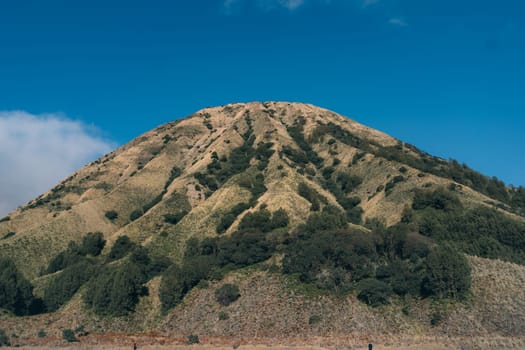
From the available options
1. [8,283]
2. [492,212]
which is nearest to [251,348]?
[8,283]

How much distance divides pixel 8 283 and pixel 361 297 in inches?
2353

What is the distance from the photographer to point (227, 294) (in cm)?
7662

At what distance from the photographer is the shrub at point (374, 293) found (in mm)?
70312

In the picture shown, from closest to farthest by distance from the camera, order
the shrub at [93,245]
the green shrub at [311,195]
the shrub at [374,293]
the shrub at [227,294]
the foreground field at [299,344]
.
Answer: the foreground field at [299,344] < the shrub at [374,293] < the shrub at [227,294] < the shrub at [93,245] < the green shrub at [311,195]

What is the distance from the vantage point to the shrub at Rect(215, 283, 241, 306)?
250 ft

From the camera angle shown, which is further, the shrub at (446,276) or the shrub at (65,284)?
the shrub at (65,284)

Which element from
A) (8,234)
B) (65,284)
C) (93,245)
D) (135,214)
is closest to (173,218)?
(135,214)

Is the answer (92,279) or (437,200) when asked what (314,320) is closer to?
(92,279)

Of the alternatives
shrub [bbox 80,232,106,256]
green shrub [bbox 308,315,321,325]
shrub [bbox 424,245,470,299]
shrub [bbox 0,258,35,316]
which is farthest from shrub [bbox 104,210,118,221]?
shrub [bbox 424,245,470,299]

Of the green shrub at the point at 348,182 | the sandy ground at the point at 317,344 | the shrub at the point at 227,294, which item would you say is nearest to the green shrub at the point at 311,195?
the green shrub at the point at 348,182

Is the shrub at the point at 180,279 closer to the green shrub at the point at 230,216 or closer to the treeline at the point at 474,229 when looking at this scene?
the green shrub at the point at 230,216

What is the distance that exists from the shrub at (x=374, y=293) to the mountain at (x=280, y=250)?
234 millimetres

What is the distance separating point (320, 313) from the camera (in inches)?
2707

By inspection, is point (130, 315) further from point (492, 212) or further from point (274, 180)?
point (492, 212)
